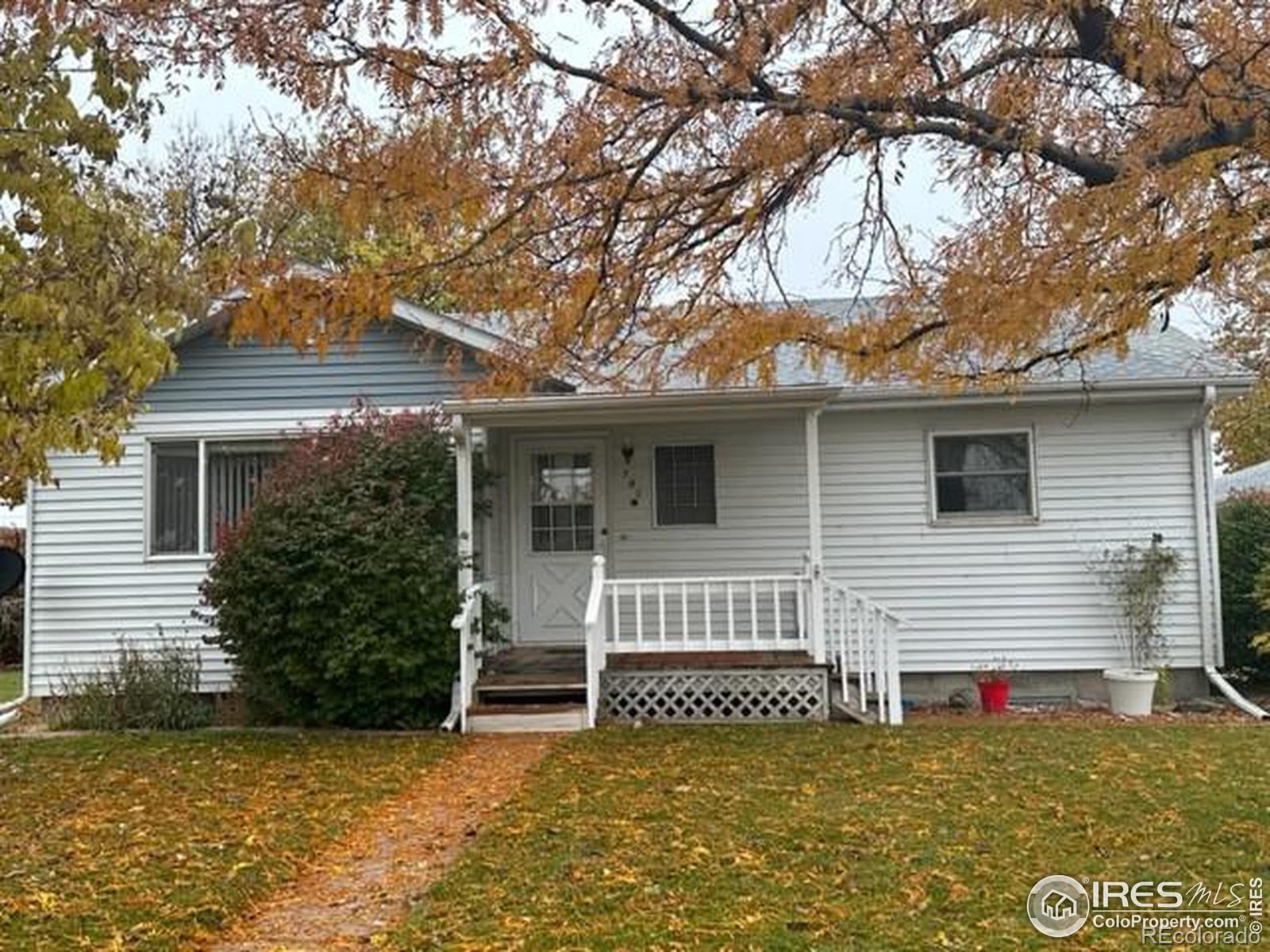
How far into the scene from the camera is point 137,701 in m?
10.2

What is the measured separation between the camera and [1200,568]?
10.7 metres

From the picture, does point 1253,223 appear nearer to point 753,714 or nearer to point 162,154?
point 753,714

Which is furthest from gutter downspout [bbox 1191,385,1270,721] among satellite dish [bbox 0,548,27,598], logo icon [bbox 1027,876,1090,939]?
satellite dish [bbox 0,548,27,598]

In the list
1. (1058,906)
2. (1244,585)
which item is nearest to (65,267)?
(1058,906)

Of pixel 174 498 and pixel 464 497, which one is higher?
pixel 174 498

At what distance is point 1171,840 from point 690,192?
13.5 feet

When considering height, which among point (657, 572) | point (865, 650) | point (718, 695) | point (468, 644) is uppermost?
point (657, 572)

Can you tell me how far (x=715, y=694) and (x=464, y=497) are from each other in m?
2.89

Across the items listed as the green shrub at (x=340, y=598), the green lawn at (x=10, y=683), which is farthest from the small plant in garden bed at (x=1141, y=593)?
the green lawn at (x=10, y=683)

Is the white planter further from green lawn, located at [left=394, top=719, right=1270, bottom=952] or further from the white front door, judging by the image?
the white front door

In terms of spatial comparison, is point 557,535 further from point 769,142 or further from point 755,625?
point 769,142

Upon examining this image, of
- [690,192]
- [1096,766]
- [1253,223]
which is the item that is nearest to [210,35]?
[690,192]

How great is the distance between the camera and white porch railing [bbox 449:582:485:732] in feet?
30.3

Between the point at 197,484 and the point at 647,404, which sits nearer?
the point at 647,404
